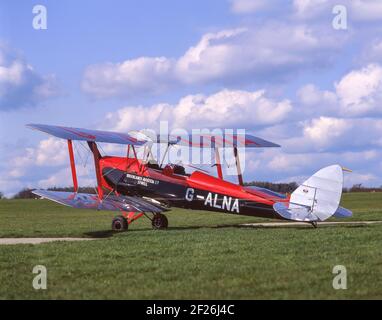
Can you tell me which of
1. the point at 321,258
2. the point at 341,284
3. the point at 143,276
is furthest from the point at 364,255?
the point at 143,276

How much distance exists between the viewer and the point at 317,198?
17484 millimetres

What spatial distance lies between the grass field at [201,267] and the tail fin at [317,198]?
5.97ft

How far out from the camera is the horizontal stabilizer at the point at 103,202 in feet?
64.4

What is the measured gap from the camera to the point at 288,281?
9203 millimetres

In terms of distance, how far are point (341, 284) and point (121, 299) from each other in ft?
10.1

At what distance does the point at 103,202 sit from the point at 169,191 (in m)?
2.10

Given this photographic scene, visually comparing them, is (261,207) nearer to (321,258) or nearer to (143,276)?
(321,258)

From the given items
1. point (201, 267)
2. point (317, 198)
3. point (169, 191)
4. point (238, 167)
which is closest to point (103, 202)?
point (169, 191)

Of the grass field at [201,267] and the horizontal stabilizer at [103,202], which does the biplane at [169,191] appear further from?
the grass field at [201,267]

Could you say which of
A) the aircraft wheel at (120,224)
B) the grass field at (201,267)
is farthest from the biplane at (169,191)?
the grass field at (201,267)

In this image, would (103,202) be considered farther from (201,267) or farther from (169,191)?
(201,267)

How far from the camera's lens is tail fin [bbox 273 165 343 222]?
1712 cm

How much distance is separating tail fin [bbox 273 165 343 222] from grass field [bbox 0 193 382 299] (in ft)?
5.97

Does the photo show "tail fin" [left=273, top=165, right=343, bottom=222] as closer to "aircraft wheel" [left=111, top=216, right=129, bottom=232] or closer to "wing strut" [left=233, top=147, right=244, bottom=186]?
"wing strut" [left=233, top=147, right=244, bottom=186]
